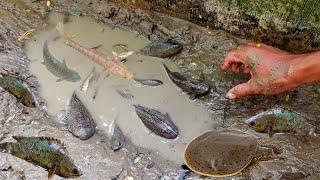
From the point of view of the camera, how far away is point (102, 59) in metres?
4.38

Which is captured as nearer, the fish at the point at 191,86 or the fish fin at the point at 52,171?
the fish fin at the point at 52,171

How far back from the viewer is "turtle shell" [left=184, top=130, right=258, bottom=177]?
3713 millimetres

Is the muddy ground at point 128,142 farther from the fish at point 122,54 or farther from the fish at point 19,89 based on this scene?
the fish at point 122,54

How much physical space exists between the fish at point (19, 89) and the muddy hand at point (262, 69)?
1.41 m

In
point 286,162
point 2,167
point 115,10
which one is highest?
point 115,10

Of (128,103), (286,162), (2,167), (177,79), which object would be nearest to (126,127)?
(128,103)

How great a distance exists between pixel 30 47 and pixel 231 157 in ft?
6.18

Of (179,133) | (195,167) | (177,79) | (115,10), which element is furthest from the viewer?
(115,10)

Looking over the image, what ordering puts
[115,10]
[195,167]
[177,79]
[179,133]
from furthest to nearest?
1. [115,10]
2. [177,79]
3. [179,133]
4. [195,167]

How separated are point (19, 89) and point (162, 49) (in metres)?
1.14

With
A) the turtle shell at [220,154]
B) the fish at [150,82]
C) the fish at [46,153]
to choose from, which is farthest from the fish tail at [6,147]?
the turtle shell at [220,154]

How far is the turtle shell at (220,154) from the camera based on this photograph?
3713mm

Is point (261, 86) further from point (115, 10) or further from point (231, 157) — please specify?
point (115, 10)

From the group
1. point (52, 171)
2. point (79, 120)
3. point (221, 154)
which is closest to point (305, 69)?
point (221, 154)
